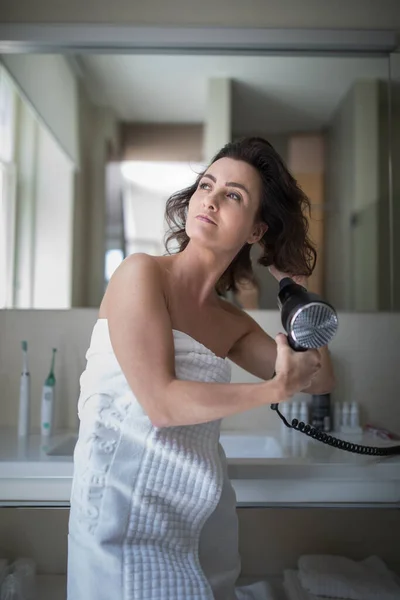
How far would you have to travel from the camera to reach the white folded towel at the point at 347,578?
4.44ft

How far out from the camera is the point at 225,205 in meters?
0.99

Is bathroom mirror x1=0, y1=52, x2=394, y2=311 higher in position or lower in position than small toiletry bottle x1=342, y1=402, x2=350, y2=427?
higher

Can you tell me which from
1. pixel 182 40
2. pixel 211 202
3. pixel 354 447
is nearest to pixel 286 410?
pixel 354 447

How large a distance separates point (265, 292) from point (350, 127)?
1.98 feet

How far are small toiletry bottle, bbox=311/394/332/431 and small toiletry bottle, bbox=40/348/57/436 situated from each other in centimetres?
77

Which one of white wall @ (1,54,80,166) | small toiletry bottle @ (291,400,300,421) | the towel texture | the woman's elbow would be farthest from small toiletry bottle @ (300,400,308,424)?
white wall @ (1,54,80,166)

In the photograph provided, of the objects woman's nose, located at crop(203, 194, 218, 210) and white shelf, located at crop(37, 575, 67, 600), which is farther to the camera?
white shelf, located at crop(37, 575, 67, 600)

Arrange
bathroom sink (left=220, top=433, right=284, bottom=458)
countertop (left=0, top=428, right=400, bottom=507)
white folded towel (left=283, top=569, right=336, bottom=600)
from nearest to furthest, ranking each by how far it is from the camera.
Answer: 1. countertop (left=0, top=428, right=400, bottom=507)
2. white folded towel (left=283, top=569, right=336, bottom=600)
3. bathroom sink (left=220, top=433, right=284, bottom=458)

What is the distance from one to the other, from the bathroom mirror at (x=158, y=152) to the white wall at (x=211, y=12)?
0.11m

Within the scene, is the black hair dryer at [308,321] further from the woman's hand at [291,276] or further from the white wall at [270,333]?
the white wall at [270,333]

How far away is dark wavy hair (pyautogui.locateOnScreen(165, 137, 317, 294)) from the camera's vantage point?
3.43ft

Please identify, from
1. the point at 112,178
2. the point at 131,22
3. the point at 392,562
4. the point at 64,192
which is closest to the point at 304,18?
the point at 131,22

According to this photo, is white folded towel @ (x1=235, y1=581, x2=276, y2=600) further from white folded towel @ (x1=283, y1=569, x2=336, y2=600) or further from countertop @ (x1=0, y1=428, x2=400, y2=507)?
countertop @ (x1=0, y1=428, x2=400, y2=507)

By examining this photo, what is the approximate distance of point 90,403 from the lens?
946mm
